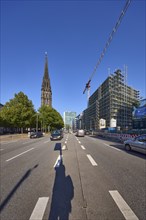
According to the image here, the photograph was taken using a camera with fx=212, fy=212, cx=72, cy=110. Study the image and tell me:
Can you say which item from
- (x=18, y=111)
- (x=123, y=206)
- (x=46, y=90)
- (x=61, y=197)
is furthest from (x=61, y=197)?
(x=46, y=90)

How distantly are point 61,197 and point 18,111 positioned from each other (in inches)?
2171

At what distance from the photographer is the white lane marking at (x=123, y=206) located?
14.8ft

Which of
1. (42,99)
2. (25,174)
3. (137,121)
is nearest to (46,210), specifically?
(25,174)

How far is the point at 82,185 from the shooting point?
6922 millimetres

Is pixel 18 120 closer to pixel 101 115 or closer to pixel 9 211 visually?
pixel 9 211

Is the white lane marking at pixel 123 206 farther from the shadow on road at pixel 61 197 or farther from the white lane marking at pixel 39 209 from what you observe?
the white lane marking at pixel 39 209

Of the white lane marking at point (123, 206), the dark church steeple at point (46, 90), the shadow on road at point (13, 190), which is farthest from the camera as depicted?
the dark church steeple at point (46, 90)

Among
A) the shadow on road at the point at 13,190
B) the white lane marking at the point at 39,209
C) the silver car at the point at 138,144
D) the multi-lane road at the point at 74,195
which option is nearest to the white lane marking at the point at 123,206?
the multi-lane road at the point at 74,195

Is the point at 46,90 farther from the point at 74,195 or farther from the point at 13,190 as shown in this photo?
the point at 74,195

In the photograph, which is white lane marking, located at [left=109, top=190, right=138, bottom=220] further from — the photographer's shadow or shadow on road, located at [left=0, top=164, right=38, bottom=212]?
shadow on road, located at [left=0, top=164, right=38, bottom=212]

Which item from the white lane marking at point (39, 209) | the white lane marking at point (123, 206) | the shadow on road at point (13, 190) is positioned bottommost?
the shadow on road at point (13, 190)

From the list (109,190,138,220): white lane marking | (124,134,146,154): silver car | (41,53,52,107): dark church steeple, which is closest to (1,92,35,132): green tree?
(124,134,146,154): silver car

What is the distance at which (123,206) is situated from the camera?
16.5 feet

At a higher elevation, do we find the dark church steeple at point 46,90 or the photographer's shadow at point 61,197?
the dark church steeple at point 46,90
